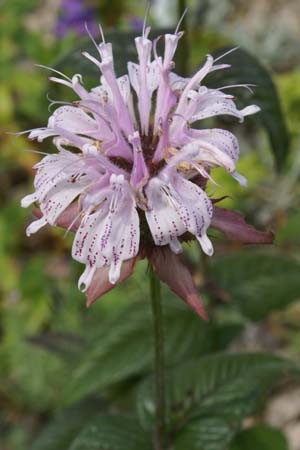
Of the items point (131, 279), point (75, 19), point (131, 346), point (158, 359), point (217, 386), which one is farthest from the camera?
point (75, 19)

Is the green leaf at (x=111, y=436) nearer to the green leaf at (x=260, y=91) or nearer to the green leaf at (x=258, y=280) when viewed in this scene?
the green leaf at (x=258, y=280)

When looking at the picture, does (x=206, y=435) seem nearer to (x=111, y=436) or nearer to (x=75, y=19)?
(x=111, y=436)

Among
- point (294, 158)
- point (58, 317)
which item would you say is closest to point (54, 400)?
point (58, 317)

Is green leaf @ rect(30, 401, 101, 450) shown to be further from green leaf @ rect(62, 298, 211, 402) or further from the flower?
the flower

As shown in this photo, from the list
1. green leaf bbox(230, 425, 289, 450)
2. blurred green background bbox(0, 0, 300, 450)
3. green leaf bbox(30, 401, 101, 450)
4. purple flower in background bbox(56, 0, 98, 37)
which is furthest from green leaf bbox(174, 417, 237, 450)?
purple flower in background bbox(56, 0, 98, 37)

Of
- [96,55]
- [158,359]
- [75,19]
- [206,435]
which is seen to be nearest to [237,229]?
[158,359]

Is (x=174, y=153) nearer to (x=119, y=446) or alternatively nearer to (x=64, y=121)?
(x=64, y=121)

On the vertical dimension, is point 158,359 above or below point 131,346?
above
